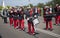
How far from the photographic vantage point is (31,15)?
1819 centimetres

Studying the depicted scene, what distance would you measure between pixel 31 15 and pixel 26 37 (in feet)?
6.62

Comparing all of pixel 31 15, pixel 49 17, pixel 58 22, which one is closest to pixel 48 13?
pixel 49 17

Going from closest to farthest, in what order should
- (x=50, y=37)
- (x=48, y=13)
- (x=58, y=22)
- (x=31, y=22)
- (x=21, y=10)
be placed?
1. (x=50, y=37)
2. (x=31, y=22)
3. (x=48, y=13)
4. (x=21, y=10)
5. (x=58, y=22)

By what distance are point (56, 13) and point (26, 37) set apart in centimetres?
607

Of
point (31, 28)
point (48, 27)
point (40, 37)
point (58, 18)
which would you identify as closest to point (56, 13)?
point (58, 18)

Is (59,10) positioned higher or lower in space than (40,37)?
higher

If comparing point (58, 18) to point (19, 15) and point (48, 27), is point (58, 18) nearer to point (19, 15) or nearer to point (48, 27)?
point (48, 27)

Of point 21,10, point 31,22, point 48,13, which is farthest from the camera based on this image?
point 21,10

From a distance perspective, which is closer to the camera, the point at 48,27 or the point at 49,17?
the point at 49,17

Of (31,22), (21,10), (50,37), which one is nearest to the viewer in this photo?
(50,37)

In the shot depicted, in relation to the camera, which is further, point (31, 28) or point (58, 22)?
point (58, 22)

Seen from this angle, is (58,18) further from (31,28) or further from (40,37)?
(40,37)

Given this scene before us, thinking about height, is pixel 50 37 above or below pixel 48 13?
below

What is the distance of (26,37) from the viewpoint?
55.1 ft
